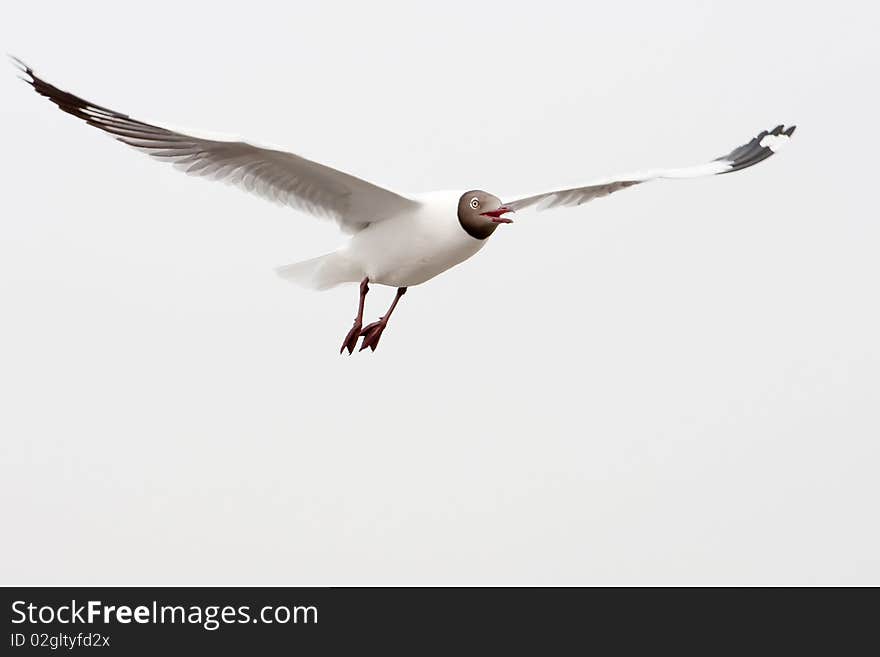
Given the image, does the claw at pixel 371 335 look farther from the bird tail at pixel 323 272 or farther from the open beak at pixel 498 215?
the open beak at pixel 498 215

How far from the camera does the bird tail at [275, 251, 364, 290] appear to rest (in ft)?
23.2

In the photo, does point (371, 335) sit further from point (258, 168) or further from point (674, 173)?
point (674, 173)

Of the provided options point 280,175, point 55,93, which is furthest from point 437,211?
point 55,93

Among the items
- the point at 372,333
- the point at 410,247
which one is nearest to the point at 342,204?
the point at 410,247

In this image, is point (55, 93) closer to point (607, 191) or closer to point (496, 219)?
point (496, 219)

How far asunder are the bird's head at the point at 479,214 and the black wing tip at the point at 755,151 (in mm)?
2098

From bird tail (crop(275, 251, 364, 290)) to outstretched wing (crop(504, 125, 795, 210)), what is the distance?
2.76 ft

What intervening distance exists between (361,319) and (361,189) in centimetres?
75

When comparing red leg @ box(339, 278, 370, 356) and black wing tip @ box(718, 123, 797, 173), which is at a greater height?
black wing tip @ box(718, 123, 797, 173)

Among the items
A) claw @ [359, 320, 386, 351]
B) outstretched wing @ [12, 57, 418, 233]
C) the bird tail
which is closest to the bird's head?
outstretched wing @ [12, 57, 418, 233]

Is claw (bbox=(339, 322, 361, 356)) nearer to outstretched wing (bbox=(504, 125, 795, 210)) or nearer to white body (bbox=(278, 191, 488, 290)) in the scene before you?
white body (bbox=(278, 191, 488, 290))

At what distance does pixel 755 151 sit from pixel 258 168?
10.6 ft

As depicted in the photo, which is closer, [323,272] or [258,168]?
[258,168]

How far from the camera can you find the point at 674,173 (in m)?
7.75
